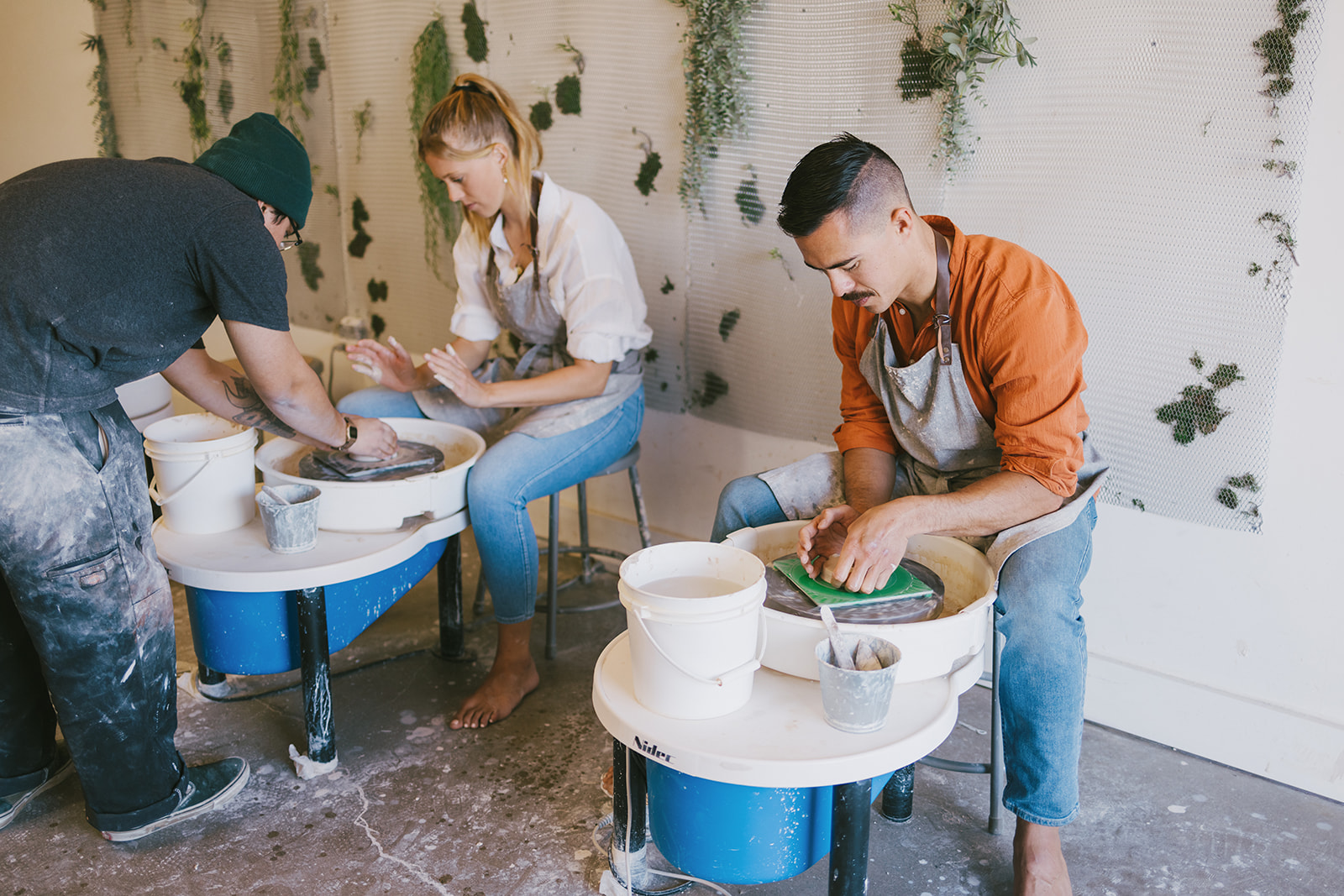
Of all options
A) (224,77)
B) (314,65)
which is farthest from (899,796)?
(224,77)

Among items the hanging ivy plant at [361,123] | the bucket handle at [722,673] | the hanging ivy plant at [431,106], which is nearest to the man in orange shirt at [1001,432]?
the bucket handle at [722,673]

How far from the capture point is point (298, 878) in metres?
1.79

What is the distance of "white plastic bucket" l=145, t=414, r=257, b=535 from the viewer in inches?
77.7

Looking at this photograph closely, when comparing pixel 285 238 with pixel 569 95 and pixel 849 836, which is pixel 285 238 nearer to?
pixel 569 95

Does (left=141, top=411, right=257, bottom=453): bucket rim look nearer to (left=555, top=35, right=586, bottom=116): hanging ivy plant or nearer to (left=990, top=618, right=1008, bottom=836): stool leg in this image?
(left=555, top=35, right=586, bottom=116): hanging ivy plant

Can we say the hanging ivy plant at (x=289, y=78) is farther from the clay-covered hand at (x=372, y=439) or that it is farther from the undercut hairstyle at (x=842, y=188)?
the undercut hairstyle at (x=842, y=188)

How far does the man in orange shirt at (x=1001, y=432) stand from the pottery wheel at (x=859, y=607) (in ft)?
0.16

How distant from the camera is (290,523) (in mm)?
1904

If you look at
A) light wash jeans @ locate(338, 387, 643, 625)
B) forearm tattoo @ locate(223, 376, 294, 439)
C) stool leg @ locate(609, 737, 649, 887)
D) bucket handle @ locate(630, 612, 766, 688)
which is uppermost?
forearm tattoo @ locate(223, 376, 294, 439)

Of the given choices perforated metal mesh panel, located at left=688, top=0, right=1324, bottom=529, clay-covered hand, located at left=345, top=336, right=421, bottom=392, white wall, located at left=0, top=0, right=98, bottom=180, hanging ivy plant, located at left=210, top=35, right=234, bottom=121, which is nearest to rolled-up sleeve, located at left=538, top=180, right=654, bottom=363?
clay-covered hand, located at left=345, top=336, right=421, bottom=392

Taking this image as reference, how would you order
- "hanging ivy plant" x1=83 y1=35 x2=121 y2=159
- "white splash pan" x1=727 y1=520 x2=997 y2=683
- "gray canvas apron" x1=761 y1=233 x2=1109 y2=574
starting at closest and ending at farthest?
"white splash pan" x1=727 y1=520 x2=997 y2=683, "gray canvas apron" x1=761 y1=233 x2=1109 y2=574, "hanging ivy plant" x1=83 y1=35 x2=121 y2=159

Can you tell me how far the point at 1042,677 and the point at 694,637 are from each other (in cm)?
68

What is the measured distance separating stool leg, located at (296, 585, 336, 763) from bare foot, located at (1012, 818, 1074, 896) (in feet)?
4.41

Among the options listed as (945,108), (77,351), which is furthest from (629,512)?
(77,351)
